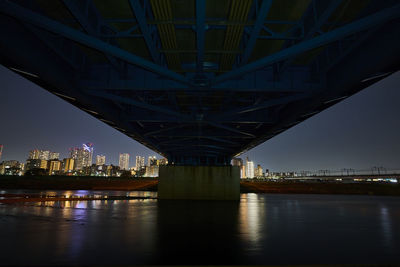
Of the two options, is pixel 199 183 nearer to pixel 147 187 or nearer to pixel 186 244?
pixel 186 244

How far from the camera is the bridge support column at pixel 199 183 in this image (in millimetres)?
30469

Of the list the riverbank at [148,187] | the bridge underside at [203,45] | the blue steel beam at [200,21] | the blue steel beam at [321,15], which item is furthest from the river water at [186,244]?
the riverbank at [148,187]

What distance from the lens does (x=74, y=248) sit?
805 cm

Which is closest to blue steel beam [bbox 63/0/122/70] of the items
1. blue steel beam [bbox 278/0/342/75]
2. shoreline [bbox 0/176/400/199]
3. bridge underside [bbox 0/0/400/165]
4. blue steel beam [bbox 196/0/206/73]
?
bridge underside [bbox 0/0/400/165]

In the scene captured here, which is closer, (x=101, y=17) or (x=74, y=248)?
(x=74, y=248)

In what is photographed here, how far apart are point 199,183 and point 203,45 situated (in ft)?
79.2

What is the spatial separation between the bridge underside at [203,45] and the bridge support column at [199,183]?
16261 millimetres

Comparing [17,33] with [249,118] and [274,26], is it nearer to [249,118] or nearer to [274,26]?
[274,26]

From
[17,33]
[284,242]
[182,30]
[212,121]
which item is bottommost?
[284,242]

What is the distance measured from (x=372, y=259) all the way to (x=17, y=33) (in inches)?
614

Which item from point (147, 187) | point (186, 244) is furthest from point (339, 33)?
point (147, 187)

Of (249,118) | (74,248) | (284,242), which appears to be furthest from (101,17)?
(249,118)

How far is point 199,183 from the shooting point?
30688 millimetres

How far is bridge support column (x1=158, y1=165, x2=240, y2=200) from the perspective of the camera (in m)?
30.5
